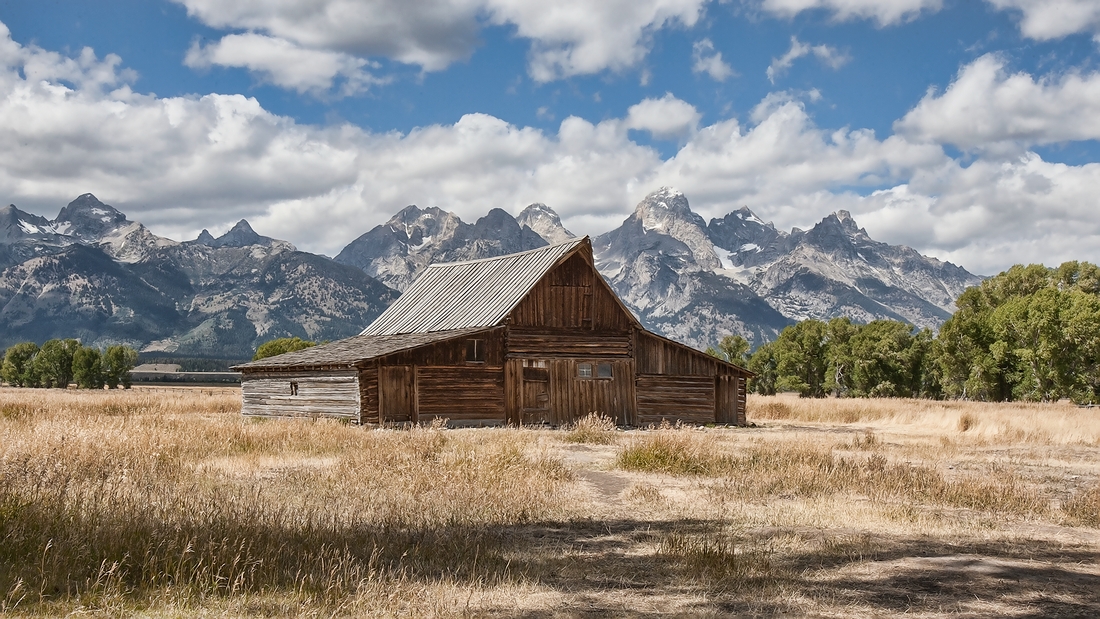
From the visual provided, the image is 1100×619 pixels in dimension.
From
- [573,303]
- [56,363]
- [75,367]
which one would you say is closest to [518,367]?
[573,303]

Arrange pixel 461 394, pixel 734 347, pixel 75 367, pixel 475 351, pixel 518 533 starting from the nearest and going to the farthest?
pixel 518 533, pixel 461 394, pixel 475 351, pixel 734 347, pixel 75 367

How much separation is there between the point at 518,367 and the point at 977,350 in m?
48.9

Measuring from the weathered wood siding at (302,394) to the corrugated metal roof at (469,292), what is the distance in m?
4.73

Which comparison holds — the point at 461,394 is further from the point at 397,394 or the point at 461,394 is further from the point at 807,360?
the point at 807,360

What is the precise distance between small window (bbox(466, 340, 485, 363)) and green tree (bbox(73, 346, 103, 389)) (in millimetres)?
94548

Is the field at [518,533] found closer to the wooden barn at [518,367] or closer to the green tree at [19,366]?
the wooden barn at [518,367]

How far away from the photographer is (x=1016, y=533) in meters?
11.5

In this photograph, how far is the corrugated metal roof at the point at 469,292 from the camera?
124ft

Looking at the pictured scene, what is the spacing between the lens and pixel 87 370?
115 metres

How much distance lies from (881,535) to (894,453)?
12.4 metres

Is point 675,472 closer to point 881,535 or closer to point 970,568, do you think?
point 881,535

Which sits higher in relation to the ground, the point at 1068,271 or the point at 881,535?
the point at 1068,271

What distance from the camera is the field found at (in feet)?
25.4

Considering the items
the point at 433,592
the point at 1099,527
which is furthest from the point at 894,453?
the point at 433,592
